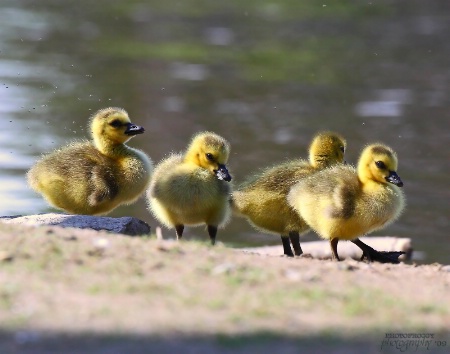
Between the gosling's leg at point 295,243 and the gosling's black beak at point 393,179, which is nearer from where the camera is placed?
the gosling's black beak at point 393,179

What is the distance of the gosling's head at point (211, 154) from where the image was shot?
891 centimetres

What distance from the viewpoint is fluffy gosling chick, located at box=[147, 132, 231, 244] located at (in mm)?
8863

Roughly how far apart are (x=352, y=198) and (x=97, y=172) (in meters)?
2.09

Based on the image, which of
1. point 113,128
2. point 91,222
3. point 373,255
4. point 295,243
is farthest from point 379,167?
Result: point 113,128

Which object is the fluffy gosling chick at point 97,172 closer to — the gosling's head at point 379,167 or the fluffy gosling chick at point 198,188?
the fluffy gosling chick at point 198,188

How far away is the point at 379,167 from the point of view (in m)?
8.59

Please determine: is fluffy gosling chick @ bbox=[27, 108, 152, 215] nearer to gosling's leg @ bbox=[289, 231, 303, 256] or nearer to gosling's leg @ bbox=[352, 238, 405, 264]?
gosling's leg @ bbox=[289, 231, 303, 256]

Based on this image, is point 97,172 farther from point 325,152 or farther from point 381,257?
point 381,257

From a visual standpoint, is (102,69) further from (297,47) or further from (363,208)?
(363,208)

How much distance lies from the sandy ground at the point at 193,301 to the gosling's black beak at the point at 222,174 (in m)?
1.33

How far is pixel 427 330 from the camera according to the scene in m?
6.04

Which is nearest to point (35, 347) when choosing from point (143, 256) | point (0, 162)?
point (143, 256)

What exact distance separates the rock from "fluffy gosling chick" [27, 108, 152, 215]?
28cm

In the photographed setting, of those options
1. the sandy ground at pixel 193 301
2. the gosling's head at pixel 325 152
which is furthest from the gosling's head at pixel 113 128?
the sandy ground at pixel 193 301
